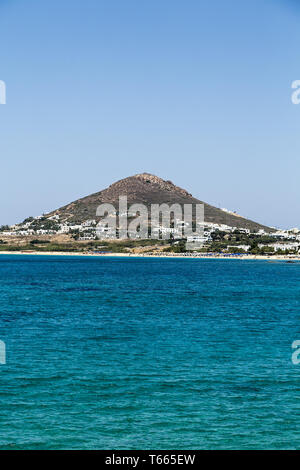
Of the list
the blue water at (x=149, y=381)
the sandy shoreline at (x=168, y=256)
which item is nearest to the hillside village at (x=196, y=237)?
the sandy shoreline at (x=168, y=256)

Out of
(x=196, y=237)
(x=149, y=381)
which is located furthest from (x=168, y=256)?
(x=149, y=381)

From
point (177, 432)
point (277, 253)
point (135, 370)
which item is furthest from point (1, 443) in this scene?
point (277, 253)

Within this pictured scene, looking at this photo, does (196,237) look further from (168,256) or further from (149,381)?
(149,381)

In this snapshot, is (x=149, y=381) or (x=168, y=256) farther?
(x=168, y=256)

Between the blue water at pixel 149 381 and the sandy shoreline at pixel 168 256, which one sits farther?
the sandy shoreline at pixel 168 256

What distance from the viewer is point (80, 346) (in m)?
19.4

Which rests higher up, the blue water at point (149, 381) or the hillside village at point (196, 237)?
the hillside village at point (196, 237)

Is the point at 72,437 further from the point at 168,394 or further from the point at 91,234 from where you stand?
the point at 91,234

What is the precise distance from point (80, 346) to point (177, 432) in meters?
8.77

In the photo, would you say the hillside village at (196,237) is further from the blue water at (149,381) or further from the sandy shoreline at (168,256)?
the blue water at (149,381)

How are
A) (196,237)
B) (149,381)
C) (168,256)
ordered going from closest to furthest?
(149,381)
(168,256)
(196,237)

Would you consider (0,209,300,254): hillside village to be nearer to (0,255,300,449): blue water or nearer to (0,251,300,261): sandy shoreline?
(0,251,300,261): sandy shoreline

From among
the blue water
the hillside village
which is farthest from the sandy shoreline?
the blue water

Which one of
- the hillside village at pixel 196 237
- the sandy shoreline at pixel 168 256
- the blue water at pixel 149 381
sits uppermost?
the hillside village at pixel 196 237
